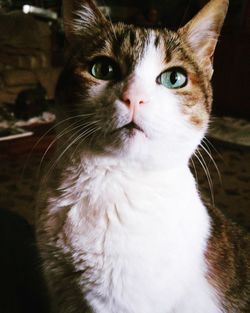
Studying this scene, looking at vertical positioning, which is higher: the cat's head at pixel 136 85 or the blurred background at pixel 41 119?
the cat's head at pixel 136 85

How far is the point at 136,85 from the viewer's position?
80cm

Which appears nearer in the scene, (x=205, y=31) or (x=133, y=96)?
(x=133, y=96)

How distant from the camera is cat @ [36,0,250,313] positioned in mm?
826

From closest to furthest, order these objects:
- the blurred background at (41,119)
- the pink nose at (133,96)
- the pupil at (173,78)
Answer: the pink nose at (133,96) → the pupil at (173,78) → the blurred background at (41,119)

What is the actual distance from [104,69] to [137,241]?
1.34 ft

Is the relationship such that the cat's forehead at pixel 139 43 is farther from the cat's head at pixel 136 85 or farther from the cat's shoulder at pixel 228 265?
the cat's shoulder at pixel 228 265

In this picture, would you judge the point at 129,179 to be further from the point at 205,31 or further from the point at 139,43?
the point at 205,31

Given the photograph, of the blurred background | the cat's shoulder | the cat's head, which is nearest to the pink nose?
the cat's head

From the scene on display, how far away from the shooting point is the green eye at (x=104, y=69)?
882mm

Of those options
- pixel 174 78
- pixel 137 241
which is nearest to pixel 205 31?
pixel 174 78

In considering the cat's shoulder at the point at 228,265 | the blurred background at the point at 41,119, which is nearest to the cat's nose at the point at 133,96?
the blurred background at the point at 41,119

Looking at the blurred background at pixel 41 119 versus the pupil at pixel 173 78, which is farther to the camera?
the blurred background at pixel 41 119

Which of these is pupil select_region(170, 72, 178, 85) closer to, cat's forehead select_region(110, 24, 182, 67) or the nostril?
cat's forehead select_region(110, 24, 182, 67)

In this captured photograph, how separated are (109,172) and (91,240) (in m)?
0.16
